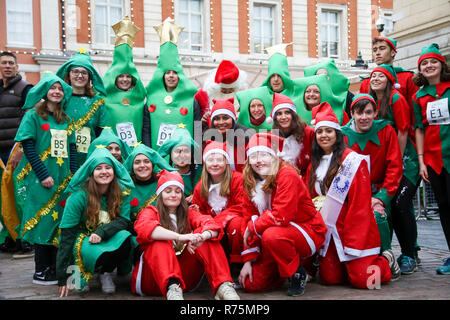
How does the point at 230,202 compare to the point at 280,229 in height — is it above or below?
above

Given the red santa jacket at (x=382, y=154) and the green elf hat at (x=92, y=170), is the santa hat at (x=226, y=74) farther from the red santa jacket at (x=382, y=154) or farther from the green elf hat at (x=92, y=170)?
the green elf hat at (x=92, y=170)

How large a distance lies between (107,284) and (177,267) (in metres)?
0.77

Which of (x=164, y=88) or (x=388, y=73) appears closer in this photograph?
(x=388, y=73)

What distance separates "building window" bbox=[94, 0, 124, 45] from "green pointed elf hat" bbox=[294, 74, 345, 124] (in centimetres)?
1421

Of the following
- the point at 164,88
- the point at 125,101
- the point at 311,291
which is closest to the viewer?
the point at 311,291

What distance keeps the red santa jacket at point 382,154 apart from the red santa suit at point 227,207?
117cm

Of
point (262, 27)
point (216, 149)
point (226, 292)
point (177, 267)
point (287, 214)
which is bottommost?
point (226, 292)

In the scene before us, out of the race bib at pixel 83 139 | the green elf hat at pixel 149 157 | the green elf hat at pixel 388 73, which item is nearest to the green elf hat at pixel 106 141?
the race bib at pixel 83 139

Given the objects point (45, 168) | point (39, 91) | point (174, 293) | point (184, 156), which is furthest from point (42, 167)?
point (174, 293)

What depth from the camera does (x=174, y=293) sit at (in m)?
3.51

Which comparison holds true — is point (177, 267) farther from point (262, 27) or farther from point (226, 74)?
point (262, 27)

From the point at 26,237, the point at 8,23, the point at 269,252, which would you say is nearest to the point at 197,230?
the point at 269,252

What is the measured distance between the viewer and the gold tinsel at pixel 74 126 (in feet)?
14.9
